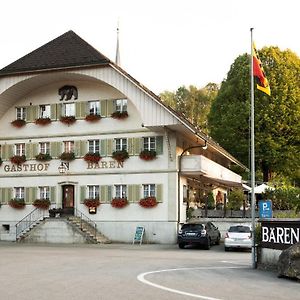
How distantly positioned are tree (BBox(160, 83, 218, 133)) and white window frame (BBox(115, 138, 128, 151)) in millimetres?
30450

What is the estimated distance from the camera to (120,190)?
3625cm

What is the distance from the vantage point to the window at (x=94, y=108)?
1475 inches

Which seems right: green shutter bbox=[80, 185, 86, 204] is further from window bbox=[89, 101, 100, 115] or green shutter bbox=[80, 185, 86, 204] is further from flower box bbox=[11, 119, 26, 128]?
flower box bbox=[11, 119, 26, 128]

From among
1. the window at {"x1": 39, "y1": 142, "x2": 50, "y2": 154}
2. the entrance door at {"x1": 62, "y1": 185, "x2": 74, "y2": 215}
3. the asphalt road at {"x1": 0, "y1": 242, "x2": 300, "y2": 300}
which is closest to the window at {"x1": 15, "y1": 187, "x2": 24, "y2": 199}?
the window at {"x1": 39, "y1": 142, "x2": 50, "y2": 154}

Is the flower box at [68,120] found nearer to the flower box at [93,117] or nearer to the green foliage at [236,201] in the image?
the flower box at [93,117]

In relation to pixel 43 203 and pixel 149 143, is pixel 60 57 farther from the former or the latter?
pixel 43 203

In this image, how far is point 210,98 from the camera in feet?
220

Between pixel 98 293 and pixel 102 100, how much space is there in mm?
26193

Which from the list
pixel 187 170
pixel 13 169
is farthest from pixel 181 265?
pixel 13 169

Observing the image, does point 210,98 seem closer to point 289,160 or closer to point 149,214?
point 289,160

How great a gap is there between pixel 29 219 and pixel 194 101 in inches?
1355

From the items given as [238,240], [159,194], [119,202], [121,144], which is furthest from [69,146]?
[238,240]

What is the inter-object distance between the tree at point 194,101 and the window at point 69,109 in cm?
2973

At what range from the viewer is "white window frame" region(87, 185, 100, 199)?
36.8m
